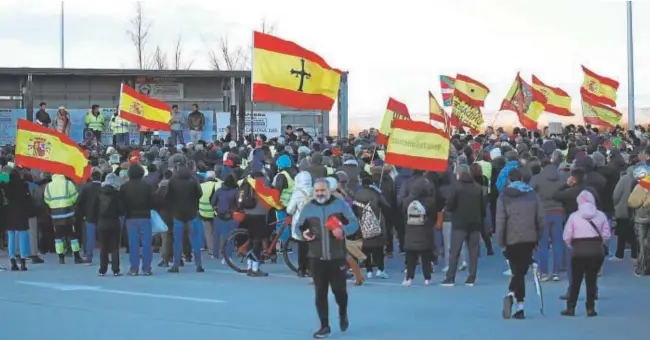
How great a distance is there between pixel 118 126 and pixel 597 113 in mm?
13536

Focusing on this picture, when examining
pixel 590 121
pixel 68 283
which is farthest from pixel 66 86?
pixel 68 283

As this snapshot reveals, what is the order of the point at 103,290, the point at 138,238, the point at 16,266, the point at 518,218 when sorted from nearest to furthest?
the point at 518,218 < the point at 103,290 < the point at 138,238 < the point at 16,266

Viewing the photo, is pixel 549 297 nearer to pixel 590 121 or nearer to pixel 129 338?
pixel 129 338

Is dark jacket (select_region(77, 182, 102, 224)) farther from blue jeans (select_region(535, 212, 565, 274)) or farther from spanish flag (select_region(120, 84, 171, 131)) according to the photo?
spanish flag (select_region(120, 84, 171, 131))

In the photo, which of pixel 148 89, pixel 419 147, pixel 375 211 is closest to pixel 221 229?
pixel 375 211

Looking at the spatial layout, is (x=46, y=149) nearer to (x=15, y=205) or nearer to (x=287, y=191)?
(x=15, y=205)

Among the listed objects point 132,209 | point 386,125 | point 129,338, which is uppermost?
point 386,125

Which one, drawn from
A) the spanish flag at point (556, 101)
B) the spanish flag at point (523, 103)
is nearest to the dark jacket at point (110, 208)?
the spanish flag at point (523, 103)

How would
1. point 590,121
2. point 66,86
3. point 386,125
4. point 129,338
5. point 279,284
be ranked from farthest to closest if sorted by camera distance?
point 66,86 → point 590,121 → point 386,125 → point 279,284 → point 129,338

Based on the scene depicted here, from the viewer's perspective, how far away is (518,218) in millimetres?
14641

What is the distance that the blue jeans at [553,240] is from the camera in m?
18.2

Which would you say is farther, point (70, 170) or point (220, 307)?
point (70, 170)

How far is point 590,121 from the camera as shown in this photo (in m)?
34.8

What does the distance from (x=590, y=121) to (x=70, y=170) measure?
18388 mm
